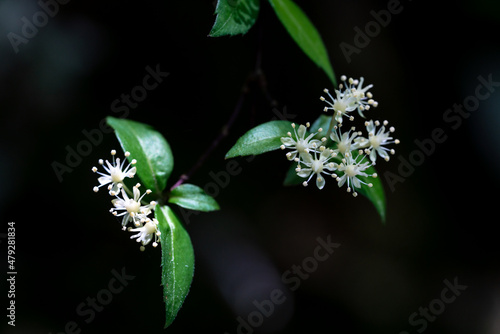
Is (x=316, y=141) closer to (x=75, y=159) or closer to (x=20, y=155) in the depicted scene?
(x=75, y=159)

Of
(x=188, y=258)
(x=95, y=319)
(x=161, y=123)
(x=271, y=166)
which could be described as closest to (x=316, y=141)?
(x=188, y=258)
